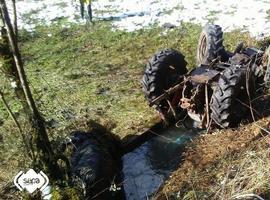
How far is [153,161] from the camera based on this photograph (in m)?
7.55

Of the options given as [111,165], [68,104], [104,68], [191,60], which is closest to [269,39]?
[191,60]

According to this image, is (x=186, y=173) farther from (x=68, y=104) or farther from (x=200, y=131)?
(x=68, y=104)

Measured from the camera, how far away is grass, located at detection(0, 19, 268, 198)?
8.46m

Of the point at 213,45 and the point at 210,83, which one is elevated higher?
the point at 213,45

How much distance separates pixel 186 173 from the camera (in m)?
6.72

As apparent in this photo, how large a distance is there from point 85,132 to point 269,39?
535 centimetres

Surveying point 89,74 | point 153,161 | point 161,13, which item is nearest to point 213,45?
point 153,161

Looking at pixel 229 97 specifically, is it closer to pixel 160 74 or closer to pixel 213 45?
pixel 160 74

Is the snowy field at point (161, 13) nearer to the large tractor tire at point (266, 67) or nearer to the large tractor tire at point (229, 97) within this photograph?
the large tractor tire at point (266, 67)

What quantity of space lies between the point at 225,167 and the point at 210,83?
69.0 inches

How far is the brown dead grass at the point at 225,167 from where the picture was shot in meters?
5.26

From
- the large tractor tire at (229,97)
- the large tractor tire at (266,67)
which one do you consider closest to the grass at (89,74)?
the large tractor tire at (229,97)

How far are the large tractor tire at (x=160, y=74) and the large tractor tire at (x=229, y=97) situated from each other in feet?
3.80

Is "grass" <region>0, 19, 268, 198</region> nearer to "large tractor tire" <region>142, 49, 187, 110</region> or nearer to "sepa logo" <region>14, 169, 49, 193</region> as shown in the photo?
"large tractor tire" <region>142, 49, 187, 110</region>
